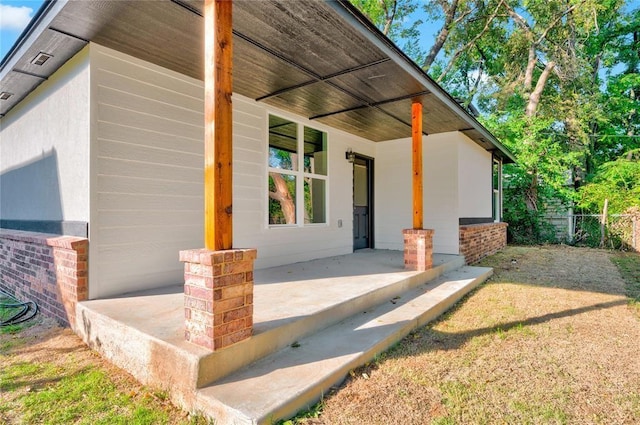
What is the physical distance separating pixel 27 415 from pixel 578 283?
22.6ft

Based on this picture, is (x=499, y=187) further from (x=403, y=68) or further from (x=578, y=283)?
(x=403, y=68)

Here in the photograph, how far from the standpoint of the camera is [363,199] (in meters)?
7.95

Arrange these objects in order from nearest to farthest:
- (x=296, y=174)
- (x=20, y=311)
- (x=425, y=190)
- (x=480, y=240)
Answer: (x=20, y=311), (x=296, y=174), (x=425, y=190), (x=480, y=240)

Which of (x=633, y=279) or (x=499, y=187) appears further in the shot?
(x=499, y=187)

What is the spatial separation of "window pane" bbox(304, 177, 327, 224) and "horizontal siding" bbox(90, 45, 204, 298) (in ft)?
7.32

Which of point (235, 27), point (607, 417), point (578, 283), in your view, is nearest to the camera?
point (607, 417)

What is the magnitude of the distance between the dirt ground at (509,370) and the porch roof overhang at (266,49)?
113 inches

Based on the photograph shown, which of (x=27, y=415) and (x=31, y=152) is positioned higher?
(x=31, y=152)

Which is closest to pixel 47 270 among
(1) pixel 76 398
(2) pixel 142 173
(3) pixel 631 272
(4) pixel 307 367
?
(2) pixel 142 173

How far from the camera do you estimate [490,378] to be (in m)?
2.54

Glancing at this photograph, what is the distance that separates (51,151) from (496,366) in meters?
5.08

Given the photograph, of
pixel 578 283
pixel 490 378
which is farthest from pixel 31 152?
pixel 578 283

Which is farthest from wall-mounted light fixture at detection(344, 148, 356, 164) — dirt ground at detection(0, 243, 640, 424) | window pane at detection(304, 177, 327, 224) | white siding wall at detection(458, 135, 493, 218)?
dirt ground at detection(0, 243, 640, 424)

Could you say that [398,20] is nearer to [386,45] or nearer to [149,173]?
[386,45]
